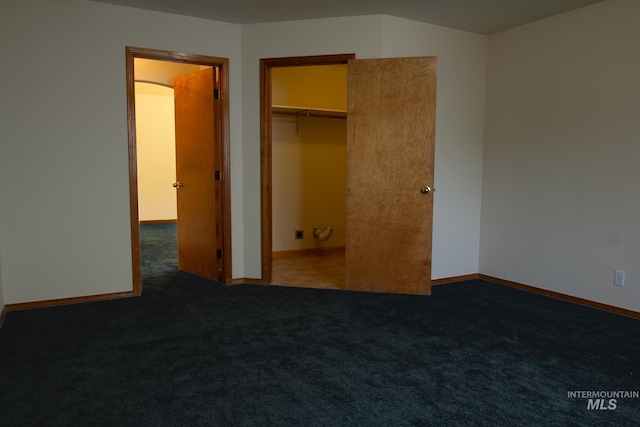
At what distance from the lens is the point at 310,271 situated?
4.91 m

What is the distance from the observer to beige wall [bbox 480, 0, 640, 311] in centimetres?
347

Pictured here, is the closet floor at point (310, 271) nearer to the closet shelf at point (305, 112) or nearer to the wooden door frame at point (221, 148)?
the wooden door frame at point (221, 148)

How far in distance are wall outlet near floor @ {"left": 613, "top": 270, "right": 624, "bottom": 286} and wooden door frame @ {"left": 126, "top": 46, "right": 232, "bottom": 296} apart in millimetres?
3268

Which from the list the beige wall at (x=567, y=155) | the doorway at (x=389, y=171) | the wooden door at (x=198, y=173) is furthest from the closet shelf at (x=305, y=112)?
the beige wall at (x=567, y=155)

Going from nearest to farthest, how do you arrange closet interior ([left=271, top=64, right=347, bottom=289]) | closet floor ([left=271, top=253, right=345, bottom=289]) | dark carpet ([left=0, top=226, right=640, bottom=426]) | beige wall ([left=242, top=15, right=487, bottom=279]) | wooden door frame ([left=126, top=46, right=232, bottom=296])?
dark carpet ([left=0, top=226, right=640, bottom=426]) < wooden door frame ([left=126, top=46, right=232, bottom=296]) < beige wall ([left=242, top=15, right=487, bottom=279]) < closet floor ([left=271, top=253, right=345, bottom=289]) < closet interior ([left=271, top=64, right=347, bottom=289])

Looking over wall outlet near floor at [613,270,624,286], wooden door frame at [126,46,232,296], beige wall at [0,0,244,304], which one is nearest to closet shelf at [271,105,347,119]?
wooden door frame at [126,46,232,296]

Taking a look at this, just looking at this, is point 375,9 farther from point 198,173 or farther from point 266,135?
point 198,173

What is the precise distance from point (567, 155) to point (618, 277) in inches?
42.1

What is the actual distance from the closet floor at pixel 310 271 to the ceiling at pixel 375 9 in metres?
2.43

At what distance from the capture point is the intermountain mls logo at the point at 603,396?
211cm

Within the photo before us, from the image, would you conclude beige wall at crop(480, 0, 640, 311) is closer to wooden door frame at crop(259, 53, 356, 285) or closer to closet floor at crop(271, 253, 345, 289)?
closet floor at crop(271, 253, 345, 289)

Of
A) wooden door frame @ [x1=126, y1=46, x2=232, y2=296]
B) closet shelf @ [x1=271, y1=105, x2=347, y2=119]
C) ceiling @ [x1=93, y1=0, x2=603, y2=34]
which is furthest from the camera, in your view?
closet shelf @ [x1=271, y1=105, x2=347, y2=119]

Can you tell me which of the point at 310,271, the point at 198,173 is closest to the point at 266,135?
the point at 198,173

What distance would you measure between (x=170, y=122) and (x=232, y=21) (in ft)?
18.5
